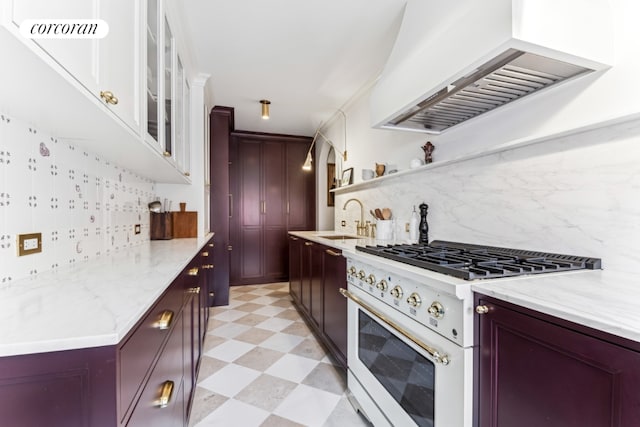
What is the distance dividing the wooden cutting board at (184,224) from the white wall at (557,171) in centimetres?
210

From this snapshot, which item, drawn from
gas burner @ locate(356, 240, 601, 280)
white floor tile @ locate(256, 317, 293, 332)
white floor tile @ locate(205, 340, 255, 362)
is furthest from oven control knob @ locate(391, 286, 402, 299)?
white floor tile @ locate(256, 317, 293, 332)

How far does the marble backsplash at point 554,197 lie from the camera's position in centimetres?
104

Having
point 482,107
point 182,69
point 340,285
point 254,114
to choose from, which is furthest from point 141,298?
point 254,114

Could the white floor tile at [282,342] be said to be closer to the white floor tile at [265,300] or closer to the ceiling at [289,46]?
the white floor tile at [265,300]

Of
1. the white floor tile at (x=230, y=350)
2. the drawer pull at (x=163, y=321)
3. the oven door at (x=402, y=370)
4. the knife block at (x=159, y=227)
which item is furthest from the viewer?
the knife block at (x=159, y=227)

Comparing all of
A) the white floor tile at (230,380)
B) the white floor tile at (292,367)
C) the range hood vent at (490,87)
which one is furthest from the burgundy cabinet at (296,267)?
the range hood vent at (490,87)

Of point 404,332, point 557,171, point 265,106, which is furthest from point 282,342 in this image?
point 265,106

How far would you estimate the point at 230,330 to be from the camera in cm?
269

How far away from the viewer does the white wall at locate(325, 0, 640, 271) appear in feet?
Answer: 3.39

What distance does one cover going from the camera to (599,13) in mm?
1054

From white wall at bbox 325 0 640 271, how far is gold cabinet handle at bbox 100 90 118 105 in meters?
1.62

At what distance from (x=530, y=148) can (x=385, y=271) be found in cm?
89

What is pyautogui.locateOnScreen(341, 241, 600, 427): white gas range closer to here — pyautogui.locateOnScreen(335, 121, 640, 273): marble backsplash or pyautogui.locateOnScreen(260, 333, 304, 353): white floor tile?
pyautogui.locateOnScreen(335, 121, 640, 273): marble backsplash

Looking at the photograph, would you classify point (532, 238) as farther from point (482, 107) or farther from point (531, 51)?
point (531, 51)
